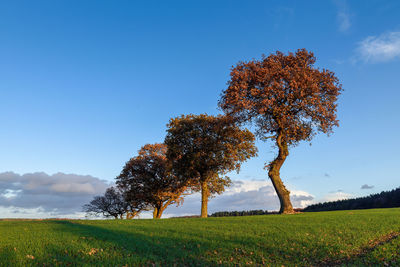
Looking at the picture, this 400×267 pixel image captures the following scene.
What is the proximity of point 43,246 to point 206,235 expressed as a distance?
325 inches

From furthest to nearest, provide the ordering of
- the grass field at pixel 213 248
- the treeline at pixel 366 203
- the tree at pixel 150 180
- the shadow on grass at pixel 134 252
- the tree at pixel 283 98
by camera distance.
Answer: the tree at pixel 150 180 < the treeline at pixel 366 203 < the tree at pixel 283 98 < the grass field at pixel 213 248 < the shadow on grass at pixel 134 252

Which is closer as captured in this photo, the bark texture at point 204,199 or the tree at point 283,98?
the tree at point 283,98

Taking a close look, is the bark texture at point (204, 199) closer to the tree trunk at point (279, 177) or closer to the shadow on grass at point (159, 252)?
the tree trunk at point (279, 177)

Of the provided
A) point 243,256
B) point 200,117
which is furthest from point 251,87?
point 243,256

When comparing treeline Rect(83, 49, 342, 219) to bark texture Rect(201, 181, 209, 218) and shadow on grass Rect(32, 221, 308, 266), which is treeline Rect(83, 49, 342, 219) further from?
shadow on grass Rect(32, 221, 308, 266)

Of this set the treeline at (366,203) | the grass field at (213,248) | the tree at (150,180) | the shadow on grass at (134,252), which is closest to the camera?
the shadow on grass at (134,252)

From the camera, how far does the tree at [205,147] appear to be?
4294 cm

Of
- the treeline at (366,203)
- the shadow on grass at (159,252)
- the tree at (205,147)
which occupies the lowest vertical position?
the shadow on grass at (159,252)

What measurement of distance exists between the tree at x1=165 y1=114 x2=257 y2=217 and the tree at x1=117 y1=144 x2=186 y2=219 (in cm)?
928

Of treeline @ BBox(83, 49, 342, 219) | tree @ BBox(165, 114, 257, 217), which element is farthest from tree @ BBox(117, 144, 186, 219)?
tree @ BBox(165, 114, 257, 217)

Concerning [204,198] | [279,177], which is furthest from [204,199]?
[279,177]

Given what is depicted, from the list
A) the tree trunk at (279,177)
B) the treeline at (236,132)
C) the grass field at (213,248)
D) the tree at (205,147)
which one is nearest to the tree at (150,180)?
the treeline at (236,132)

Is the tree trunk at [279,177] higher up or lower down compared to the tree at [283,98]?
lower down

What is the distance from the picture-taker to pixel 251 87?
121ft
